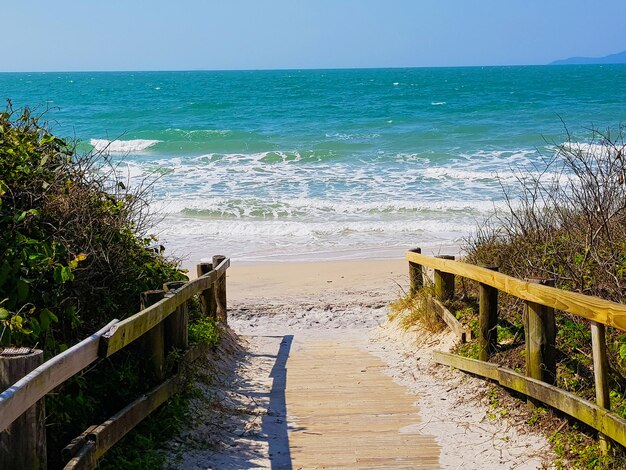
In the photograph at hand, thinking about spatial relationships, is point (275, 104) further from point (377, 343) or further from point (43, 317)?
point (43, 317)

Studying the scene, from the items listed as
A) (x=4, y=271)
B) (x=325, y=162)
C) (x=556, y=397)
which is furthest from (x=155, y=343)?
(x=325, y=162)

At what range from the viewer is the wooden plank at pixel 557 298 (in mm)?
4730

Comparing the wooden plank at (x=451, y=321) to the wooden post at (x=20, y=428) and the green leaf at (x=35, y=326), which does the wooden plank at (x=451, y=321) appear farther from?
the wooden post at (x=20, y=428)

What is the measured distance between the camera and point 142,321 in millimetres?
5387

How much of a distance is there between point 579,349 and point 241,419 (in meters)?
2.76

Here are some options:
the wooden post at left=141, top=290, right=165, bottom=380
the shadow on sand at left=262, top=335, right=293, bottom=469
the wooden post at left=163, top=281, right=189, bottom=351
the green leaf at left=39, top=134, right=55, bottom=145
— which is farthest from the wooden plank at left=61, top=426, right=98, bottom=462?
the green leaf at left=39, top=134, right=55, bottom=145

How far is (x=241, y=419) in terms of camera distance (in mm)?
6625

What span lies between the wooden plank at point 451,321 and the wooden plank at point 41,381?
13.5 ft

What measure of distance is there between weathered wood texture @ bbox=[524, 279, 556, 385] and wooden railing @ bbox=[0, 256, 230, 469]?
272 centimetres

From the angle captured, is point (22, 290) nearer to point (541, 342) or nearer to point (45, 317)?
point (45, 317)

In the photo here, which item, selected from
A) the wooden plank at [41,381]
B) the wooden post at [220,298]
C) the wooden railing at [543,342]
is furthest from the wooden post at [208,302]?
the wooden plank at [41,381]

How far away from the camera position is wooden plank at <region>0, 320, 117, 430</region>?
3401 mm

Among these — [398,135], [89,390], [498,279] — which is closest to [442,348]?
[498,279]

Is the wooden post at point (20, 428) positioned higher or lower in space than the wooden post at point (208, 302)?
higher
